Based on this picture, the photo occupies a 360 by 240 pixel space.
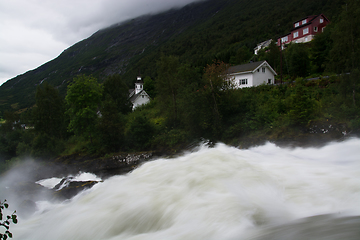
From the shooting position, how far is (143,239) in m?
5.52

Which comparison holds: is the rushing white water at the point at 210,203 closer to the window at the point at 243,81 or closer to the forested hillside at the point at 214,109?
the forested hillside at the point at 214,109

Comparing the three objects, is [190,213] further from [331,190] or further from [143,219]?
[331,190]

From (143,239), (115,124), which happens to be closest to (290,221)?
(143,239)

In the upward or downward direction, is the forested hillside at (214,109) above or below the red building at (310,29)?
below

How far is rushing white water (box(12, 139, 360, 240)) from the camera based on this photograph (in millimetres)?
5684

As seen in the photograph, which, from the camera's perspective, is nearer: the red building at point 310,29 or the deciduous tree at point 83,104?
the deciduous tree at point 83,104

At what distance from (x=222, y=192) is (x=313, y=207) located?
105 inches

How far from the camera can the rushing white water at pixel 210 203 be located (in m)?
5.68

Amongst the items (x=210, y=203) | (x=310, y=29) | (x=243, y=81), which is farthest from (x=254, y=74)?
(x=310, y=29)

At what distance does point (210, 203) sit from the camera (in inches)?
261

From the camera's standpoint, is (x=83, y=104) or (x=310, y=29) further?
(x=310, y=29)

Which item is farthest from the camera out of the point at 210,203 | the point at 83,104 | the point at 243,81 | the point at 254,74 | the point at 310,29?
the point at 310,29

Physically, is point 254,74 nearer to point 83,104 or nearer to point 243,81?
point 243,81

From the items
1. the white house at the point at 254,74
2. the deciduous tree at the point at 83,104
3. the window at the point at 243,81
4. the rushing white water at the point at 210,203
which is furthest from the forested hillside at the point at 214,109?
the rushing white water at the point at 210,203
